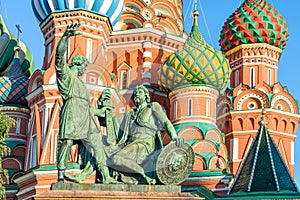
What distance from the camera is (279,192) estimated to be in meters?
16.7

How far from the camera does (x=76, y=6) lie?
21766 millimetres

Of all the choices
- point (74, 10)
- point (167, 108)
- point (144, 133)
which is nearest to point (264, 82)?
point (167, 108)

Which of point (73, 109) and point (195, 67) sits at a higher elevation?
point (195, 67)

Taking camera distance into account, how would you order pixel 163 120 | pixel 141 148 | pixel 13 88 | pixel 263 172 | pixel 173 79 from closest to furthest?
1. pixel 141 148
2. pixel 163 120
3. pixel 263 172
4. pixel 173 79
5. pixel 13 88

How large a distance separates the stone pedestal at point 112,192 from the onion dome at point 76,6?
550 inches

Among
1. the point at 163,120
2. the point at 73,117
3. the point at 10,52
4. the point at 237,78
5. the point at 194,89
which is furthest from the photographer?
the point at 10,52

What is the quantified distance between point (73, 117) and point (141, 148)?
79 cm

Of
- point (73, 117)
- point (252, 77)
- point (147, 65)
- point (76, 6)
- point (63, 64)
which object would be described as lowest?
point (73, 117)

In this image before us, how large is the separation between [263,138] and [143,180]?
10.3 meters

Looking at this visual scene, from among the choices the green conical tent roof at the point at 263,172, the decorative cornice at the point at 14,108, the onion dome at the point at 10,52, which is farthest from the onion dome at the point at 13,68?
the green conical tent roof at the point at 263,172

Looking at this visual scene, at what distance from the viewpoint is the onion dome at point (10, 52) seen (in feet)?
86.1

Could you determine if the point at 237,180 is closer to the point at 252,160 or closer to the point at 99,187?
the point at 252,160

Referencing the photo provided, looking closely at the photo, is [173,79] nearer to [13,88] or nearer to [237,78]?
[237,78]

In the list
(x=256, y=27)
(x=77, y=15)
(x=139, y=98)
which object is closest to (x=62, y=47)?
(x=139, y=98)
